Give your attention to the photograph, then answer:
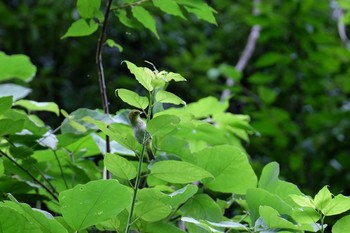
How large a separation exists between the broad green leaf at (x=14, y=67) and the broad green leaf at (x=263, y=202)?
48 centimetres

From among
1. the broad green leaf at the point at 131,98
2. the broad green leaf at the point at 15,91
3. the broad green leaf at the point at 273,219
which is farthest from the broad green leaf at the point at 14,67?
the broad green leaf at the point at 273,219

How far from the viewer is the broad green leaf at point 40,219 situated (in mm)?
465

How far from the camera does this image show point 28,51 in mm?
2902

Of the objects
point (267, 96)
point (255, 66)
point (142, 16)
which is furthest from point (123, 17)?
point (255, 66)

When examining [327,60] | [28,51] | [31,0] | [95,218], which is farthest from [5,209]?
[31,0]

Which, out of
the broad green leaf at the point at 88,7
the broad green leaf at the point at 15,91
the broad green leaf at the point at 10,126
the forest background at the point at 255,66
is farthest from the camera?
the forest background at the point at 255,66

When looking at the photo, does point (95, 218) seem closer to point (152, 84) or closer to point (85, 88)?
point (152, 84)

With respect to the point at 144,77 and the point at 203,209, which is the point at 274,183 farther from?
the point at 144,77

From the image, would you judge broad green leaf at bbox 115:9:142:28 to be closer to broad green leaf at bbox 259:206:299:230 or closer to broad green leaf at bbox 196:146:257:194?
broad green leaf at bbox 196:146:257:194

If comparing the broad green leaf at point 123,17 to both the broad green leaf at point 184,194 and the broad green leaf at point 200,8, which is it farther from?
the broad green leaf at point 184,194

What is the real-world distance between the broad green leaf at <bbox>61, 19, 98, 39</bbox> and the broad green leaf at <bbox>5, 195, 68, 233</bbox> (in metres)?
0.36

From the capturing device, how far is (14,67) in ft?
3.02

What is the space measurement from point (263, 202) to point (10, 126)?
29 centimetres

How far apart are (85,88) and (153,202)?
2314 millimetres
